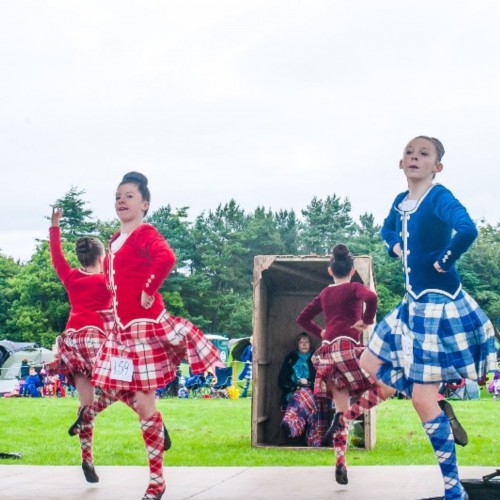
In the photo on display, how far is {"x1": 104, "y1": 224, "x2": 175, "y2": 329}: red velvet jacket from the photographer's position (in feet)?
18.0

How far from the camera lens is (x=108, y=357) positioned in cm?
562

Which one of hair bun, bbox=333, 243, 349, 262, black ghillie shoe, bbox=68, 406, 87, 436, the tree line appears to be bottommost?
black ghillie shoe, bbox=68, 406, 87, 436

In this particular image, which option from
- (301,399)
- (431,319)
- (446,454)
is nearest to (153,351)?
(431,319)

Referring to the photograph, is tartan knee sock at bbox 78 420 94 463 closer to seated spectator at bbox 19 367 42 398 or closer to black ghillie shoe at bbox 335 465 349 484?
black ghillie shoe at bbox 335 465 349 484

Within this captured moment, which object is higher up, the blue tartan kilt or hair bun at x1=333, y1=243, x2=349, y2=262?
hair bun at x1=333, y1=243, x2=349, y2=262

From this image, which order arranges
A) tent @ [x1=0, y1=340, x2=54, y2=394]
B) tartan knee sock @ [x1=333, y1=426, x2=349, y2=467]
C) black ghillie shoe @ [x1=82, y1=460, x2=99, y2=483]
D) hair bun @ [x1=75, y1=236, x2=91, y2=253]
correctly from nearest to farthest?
1. black ghillie shoe @ [x1=82, y1=460, x2=99, y2=483]
2. tartan knee sock @ [x1=333, y1=426, x2=349, y2=467]
3. hair bun @ [x1=75, y1=236, x2=91, y2=253]
4. tent @ [x1=0, y1=340, x2=54, y2=394]

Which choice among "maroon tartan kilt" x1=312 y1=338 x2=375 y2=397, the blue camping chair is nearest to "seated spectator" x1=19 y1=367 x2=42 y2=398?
the blue camping chair

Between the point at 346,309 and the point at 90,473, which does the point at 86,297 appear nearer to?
the point at 90,473

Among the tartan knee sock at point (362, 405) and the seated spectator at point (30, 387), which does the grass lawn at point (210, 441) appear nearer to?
the tartan knee sock at point (362, 405)

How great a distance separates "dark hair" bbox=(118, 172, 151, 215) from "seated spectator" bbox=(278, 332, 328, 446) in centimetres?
440

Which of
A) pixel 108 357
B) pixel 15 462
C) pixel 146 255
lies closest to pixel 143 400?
pixel 108 357

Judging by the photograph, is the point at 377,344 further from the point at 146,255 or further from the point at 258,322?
the point at 258,322

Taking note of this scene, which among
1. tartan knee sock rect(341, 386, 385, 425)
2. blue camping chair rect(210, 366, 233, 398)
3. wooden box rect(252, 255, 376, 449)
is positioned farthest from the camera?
blue camping chair rect(210, 366, 233, 398)

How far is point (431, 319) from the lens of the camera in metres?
4.85
